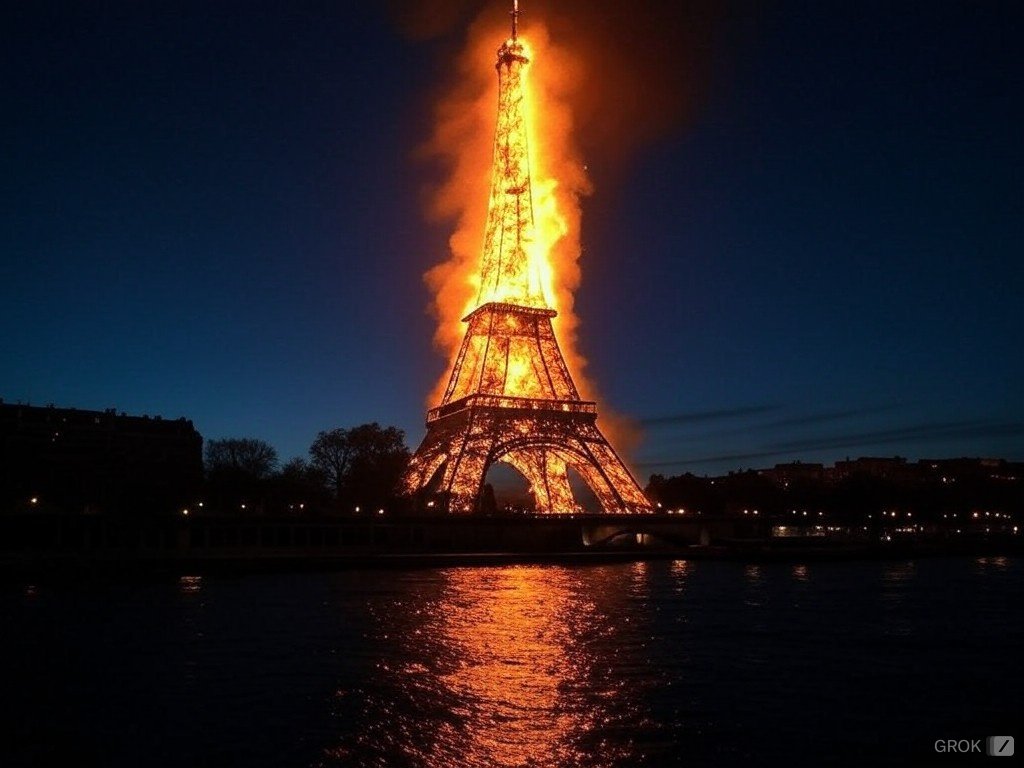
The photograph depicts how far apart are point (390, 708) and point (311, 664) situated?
4971mm

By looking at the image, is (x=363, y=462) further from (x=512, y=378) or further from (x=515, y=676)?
(x=515, y=676)

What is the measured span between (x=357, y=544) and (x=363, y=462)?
56.0ft

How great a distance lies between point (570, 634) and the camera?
25.6 m

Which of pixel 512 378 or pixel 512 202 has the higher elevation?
pixel 512 202

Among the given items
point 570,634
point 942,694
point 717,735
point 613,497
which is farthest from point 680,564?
point 717,735

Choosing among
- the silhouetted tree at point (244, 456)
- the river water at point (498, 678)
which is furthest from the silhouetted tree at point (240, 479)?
the river water at point (498, 678)

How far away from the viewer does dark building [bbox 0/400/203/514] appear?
215ft

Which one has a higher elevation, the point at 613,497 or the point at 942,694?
the point at 613,497

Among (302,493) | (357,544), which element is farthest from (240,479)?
(357,544)

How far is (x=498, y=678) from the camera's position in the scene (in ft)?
64.7

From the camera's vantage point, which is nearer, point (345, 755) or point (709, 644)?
point (345, 755)

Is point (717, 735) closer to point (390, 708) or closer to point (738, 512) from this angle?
point (390, 708)

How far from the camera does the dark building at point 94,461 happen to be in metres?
65.6

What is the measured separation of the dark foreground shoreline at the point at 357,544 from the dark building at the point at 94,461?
3.53 m
